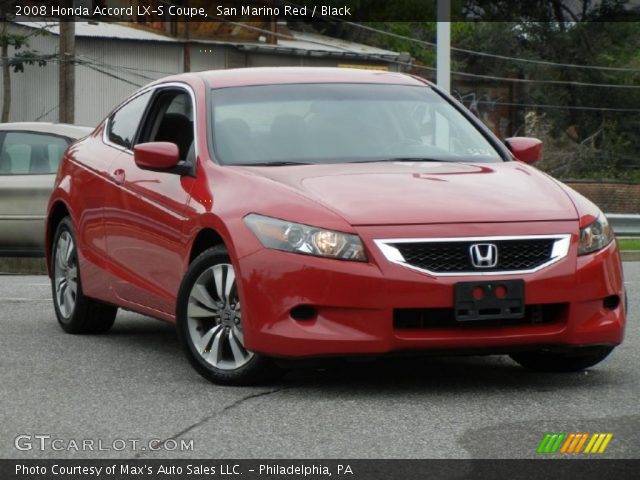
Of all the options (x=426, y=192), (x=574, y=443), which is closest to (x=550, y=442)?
(x=574, y=443)

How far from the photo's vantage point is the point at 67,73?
35.4 m

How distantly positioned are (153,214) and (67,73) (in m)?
27.6

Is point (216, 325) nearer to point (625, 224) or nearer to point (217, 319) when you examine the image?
point (217, 319)

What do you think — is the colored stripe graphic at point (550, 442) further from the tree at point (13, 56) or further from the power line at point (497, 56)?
the power line at point (497, 56)

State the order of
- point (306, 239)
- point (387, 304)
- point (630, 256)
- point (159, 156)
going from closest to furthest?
point (387, 304) < point (306, 239) < point (159, 156) < point (630, 256)

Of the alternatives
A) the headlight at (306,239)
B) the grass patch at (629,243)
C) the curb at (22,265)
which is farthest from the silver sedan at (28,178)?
the grass patch at (629,243)

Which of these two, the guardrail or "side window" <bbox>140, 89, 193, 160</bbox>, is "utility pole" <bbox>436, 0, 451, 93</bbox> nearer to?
the guardrail

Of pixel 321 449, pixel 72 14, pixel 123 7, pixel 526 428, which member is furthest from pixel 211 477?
pixel 123 7

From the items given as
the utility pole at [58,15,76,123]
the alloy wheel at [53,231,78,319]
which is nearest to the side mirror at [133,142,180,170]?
the alloy wheel at [53,231,78,319]

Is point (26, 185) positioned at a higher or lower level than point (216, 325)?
lower

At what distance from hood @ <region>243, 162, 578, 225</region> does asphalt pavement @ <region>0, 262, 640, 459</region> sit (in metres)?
0.79

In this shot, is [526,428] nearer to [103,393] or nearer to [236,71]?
[103,393]

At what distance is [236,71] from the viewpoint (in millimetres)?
8953

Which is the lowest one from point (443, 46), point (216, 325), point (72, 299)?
point (72, 299)
